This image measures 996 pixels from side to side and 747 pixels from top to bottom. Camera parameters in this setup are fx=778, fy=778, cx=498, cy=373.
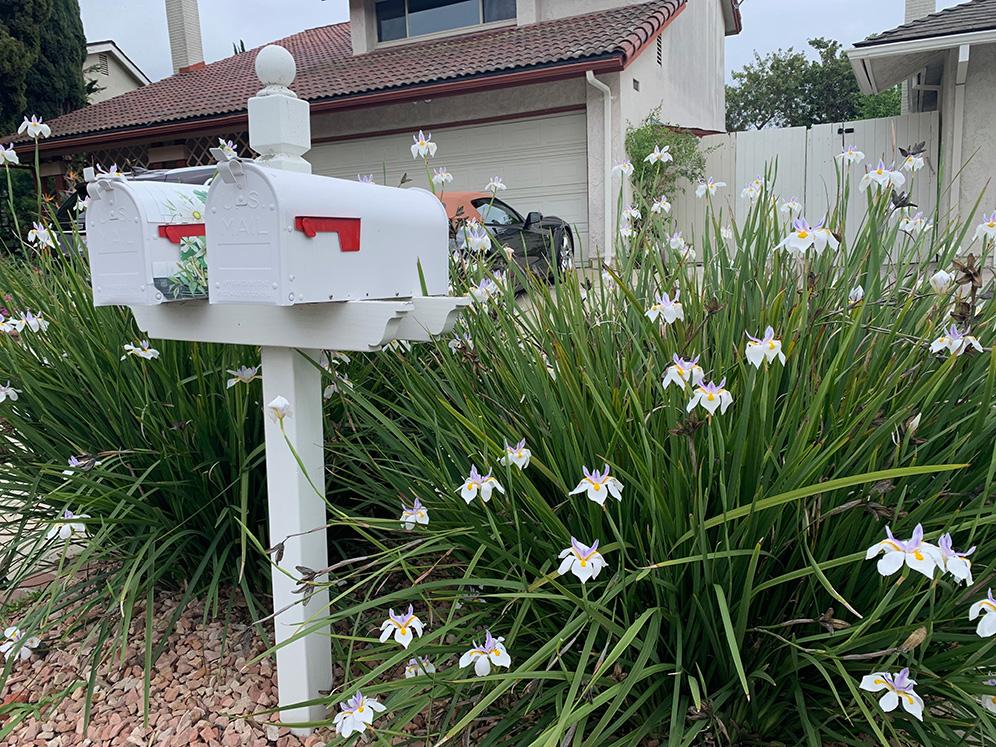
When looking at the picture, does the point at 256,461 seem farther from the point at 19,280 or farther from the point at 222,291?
the point at 19,280

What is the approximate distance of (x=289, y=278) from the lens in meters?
1.64

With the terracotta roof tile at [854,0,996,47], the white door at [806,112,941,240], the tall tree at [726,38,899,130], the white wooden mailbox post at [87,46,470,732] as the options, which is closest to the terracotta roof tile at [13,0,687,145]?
the white door at [806,112,941,240]

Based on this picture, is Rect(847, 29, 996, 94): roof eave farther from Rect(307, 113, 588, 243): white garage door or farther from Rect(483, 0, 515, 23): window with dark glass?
Rect(483, 0, 515, 23): window with dark glass

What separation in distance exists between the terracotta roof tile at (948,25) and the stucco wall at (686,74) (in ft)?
12.1

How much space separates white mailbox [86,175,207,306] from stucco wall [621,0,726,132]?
11.3 metres

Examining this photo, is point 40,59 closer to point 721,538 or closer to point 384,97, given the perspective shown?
point 384,97

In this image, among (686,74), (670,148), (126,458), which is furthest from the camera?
(686,74)

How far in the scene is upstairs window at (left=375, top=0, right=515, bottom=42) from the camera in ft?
50.0

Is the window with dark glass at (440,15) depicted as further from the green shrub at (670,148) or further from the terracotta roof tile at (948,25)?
the terracotta roof tile at (948,25)

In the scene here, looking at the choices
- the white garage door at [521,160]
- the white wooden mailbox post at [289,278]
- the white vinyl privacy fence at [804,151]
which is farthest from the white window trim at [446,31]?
the white wooden mailbox post at [289,278]

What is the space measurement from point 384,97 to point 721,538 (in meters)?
12.7

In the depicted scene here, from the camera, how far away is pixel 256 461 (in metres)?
2.31

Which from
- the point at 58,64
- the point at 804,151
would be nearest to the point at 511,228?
the point at 804,151

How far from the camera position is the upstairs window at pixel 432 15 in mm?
15234
